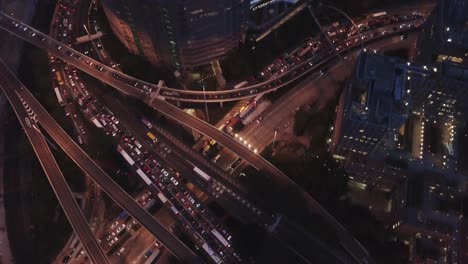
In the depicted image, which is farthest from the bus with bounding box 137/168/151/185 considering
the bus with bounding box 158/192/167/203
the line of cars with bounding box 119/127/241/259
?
the bus with bounding box 158/192/167/203

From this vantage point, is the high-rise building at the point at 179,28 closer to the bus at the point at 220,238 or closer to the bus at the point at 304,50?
the bus at the point at 304,50

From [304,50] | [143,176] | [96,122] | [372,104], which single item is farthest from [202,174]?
[304,50]

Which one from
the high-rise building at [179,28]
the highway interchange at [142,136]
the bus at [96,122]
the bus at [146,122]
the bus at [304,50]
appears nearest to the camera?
the highway interchange at [142,136]

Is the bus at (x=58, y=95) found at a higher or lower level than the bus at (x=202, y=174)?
lower

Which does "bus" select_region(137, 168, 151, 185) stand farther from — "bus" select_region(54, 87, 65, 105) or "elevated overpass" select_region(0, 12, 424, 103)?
"bus" select_region(54, 87, 65, 105)

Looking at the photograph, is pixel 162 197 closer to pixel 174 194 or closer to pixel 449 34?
pixel 174 194

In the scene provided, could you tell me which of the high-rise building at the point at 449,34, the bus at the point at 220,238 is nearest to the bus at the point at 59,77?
the bus at the point at 220,238
